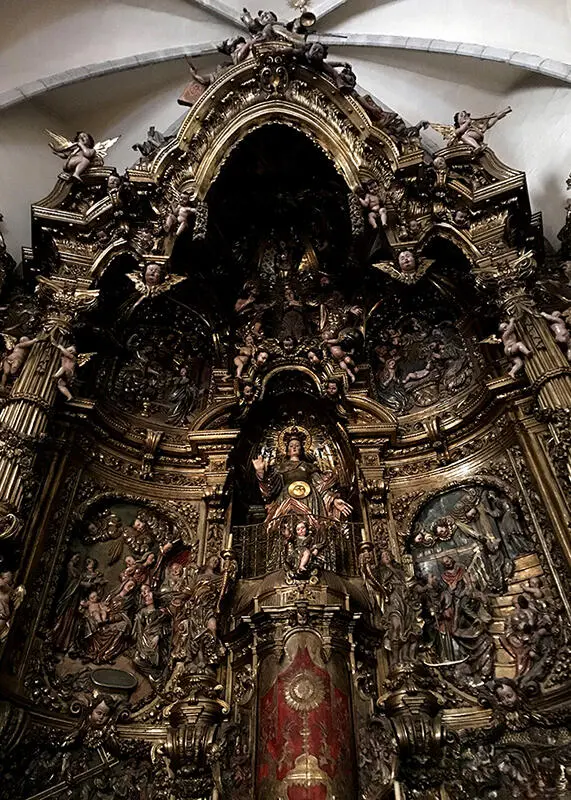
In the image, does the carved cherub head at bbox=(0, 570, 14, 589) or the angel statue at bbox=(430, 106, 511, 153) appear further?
the angel statue at bbox=(430, 106, 511, 153)

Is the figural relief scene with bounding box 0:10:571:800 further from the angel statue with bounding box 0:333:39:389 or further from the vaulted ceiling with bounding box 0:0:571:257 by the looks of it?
the vaulted ceiling with bounding box 0:0:571:257

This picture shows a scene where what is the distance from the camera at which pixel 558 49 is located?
923cm

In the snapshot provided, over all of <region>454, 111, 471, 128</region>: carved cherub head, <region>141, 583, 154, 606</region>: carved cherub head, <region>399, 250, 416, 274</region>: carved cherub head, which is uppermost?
<region>454, 111, 471, 128</region>: carved cherub head

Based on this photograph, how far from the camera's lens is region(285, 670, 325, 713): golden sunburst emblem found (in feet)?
18.4

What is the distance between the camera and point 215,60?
35.7 feet

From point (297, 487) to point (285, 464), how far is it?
1.32 feet

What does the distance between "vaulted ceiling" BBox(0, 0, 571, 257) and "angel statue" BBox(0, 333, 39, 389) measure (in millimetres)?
2532

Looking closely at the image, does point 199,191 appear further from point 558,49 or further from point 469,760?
point 469,760

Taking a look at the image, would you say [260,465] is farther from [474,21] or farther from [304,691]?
[474,21]

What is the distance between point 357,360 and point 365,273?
4.26 feet

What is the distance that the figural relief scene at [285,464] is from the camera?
5.64 meters

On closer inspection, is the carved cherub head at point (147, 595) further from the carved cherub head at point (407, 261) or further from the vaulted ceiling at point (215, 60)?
the vaulted ceiling at point (215, 60)

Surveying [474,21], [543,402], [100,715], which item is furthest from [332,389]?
[474,21]

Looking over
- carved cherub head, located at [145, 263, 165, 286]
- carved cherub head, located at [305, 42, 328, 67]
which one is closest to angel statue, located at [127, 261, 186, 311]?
carved cherub head, located at [145, 263, 165, 286]
